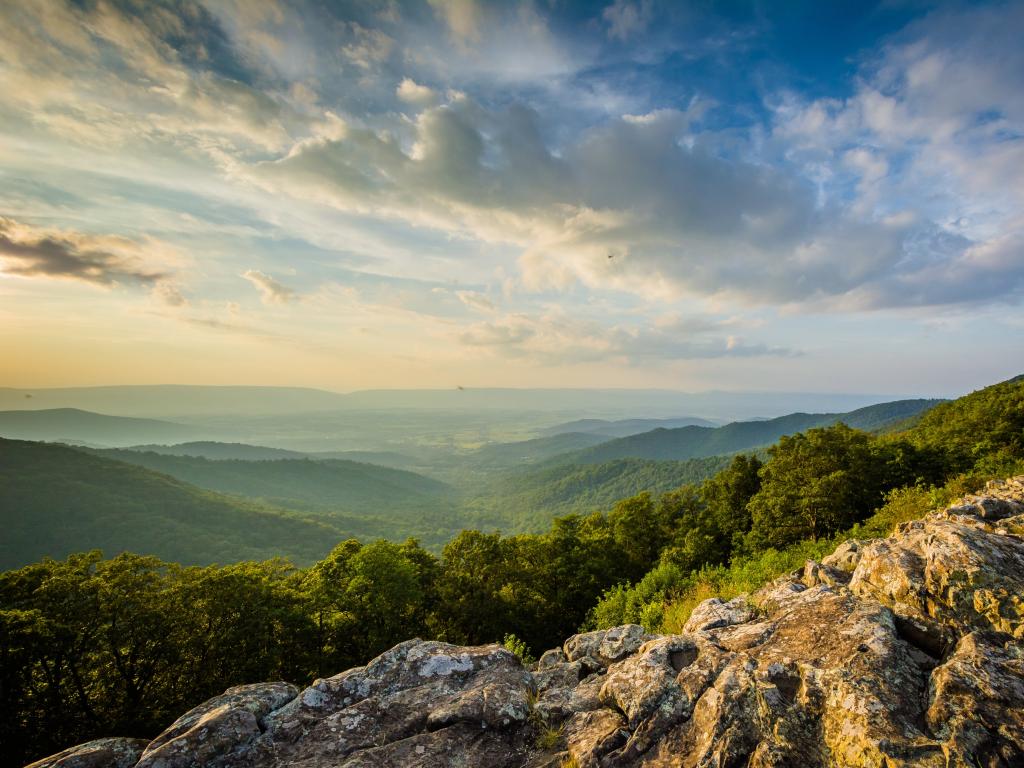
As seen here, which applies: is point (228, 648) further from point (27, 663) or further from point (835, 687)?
point (835, 687)

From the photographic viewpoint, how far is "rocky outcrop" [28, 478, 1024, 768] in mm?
6227

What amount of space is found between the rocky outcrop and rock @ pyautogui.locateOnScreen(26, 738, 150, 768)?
44 millimetres

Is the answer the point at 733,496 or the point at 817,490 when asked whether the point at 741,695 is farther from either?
the point at 733,496

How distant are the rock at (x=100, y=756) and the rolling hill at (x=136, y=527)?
17801 cm

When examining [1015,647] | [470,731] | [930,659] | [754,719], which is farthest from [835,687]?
[470,731]

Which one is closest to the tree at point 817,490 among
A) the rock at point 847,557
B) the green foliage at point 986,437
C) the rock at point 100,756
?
the green foliage at point 986,437

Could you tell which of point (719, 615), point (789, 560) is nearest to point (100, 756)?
point (719, 615)

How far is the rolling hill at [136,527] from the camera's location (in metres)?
160

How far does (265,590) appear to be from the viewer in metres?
26.3

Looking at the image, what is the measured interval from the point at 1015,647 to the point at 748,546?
1132 inches

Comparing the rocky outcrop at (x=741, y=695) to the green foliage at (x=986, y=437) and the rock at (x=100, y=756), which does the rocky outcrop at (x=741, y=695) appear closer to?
the rock at (x=100, y=756)

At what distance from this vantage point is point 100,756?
870 cm

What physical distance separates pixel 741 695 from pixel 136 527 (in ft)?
797

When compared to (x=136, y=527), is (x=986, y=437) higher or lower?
higher
